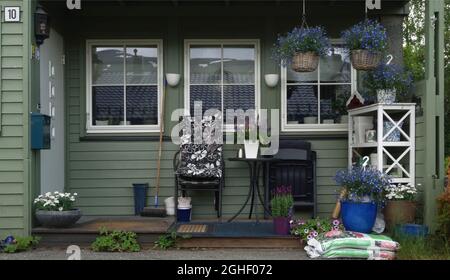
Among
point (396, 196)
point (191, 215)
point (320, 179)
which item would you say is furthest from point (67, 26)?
point (396, 196)

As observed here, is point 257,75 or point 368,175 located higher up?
point 257,75

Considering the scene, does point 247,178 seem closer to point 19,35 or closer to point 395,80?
point 395,80

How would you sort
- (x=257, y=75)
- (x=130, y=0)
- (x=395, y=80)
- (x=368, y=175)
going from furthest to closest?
(x=257, y=75)
(x=130, y=0)
(x=395, y=80)
(x=368, y=175)

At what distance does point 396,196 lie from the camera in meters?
6.96

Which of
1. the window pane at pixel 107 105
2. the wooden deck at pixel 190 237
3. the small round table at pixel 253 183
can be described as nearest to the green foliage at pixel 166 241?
the wooden deck at pixel 190 237

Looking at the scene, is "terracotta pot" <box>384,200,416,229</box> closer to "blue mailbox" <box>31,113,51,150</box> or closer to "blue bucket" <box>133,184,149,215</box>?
"blue bucket" <box>133,184,149,215</box>

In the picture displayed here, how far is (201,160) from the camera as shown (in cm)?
785

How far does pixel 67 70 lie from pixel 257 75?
91.9 inches

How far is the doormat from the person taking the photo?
7.03 meters

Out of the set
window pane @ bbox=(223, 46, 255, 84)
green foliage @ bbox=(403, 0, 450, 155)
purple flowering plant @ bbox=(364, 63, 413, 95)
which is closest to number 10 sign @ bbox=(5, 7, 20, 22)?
window pane @ bbox=(223, 46, 255, 84)

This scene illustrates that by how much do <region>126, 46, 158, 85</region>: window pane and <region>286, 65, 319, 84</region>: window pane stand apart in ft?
5.41

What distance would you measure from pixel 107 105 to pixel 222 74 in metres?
1.47

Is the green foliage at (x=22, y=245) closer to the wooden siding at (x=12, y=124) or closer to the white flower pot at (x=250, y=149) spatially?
the wooden siding at (x=12, y=124)

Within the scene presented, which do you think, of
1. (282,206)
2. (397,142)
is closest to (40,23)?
(282,206)
